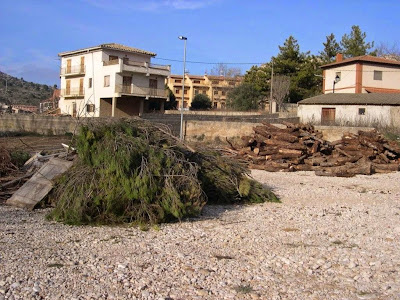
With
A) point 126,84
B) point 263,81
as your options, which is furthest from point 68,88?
point 263,81

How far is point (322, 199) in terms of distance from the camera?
12.1 meters

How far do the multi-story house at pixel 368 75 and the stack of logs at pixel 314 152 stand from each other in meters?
26.6

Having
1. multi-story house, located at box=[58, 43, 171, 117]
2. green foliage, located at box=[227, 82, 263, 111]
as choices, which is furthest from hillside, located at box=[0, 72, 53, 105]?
green foliage, located at box=[227, 82, 263, 111]

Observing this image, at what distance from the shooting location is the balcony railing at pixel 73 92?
181 feet

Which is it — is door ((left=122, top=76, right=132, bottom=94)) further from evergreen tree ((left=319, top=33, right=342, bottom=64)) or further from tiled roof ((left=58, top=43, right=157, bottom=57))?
evergreen tree ((left=319, top=33, right=342, bottom=64))

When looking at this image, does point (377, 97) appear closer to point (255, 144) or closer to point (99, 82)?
point (255, 144)

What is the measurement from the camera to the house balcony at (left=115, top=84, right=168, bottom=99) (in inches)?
1984

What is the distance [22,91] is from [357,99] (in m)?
67.5

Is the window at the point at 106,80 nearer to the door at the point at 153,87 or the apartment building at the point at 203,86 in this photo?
the door at the point at 153,87

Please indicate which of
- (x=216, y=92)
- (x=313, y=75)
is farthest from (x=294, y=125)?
(x=216, y=92)

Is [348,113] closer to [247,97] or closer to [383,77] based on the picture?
[383,77]

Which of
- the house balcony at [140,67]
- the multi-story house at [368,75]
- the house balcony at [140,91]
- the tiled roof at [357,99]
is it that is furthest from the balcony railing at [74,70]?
the multi-story house at [368,75]

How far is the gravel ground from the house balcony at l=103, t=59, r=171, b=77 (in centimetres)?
4184

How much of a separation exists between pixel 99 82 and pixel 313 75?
2493cm
